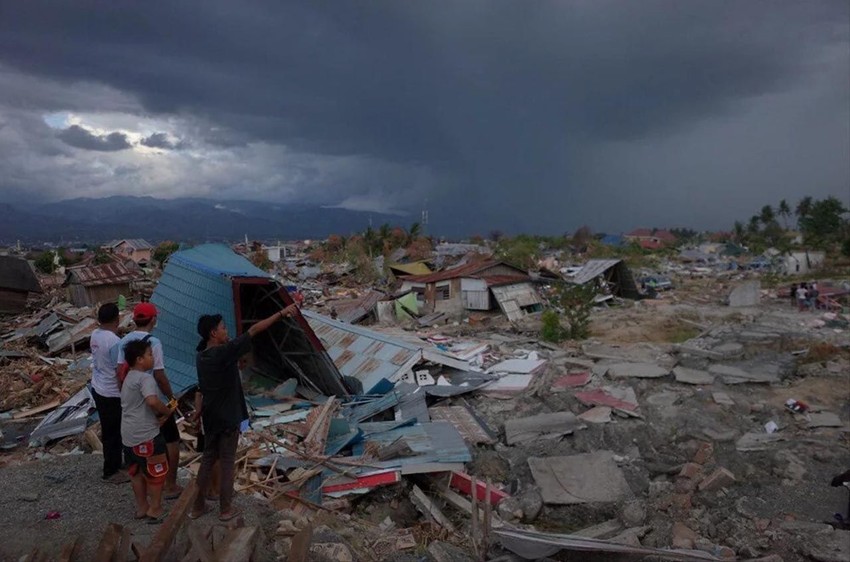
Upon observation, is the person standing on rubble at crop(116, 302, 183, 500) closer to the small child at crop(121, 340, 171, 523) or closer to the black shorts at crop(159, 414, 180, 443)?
the black shorts at crop(159, 414, 180, 443)

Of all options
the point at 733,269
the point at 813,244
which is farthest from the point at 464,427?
the point at 813,244

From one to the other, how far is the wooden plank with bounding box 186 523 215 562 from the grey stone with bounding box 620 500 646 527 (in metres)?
4.82

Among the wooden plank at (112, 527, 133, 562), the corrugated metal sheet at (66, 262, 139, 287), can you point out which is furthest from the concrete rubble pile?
the corrugated metal sheet at (66, 262, 139, 287)

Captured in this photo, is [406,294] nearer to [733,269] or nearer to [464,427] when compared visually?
[464,427]

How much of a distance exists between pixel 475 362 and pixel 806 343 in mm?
8873

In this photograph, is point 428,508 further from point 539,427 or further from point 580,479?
point 539,427

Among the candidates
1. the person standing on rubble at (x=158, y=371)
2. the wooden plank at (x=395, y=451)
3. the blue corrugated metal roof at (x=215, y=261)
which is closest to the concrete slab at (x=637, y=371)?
the wooden plank at (x=395, y=451)

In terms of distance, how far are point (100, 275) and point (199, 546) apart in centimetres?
1669

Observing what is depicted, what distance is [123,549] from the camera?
3.18m

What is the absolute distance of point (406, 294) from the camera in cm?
2123

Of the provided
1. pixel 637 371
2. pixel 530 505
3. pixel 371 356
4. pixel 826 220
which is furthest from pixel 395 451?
pixel 826 220

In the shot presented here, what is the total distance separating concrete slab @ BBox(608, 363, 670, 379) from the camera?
11.0 m

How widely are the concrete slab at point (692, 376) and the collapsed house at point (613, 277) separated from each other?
41.7 ft

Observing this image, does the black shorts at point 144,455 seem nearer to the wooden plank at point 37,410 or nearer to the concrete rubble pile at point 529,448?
the concrete rubble pile at point 529,448
